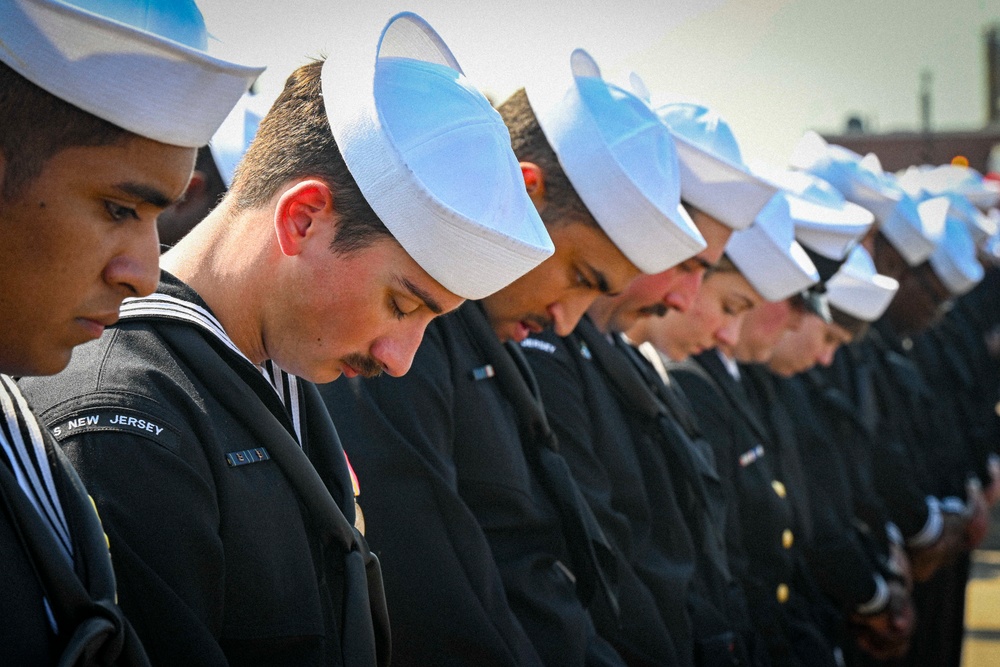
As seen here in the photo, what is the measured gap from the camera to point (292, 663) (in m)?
2.09

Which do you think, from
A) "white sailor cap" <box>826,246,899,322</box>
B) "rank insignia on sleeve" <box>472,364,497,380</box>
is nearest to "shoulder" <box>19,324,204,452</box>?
"rank insignia on sleeve" <box>472,364,497,380</box>

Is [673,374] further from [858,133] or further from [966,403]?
[858,133]

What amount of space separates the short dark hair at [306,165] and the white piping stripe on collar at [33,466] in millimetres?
691

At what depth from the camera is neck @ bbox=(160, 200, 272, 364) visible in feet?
7.33

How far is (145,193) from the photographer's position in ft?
5.62

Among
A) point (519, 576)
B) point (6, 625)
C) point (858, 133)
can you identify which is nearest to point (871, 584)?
point (519, 576)

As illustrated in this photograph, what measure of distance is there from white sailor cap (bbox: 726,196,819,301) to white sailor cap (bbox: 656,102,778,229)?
688 mm

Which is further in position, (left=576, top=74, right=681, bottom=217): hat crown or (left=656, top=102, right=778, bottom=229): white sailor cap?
(left=656, top=102, right=778, bottom=229): white sailor cap

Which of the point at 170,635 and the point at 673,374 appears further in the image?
the point at 673,374

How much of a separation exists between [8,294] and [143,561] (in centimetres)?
49

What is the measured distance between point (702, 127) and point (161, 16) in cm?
268

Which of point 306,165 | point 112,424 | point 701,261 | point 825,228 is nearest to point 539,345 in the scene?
point 701,261

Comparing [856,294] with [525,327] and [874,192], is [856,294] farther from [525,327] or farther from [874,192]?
[525,327]

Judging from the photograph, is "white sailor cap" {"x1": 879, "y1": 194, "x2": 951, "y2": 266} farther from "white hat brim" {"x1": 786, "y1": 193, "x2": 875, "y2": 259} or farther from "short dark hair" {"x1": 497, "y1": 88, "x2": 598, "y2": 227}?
"short dark hair" {"x1": 497, "y1": 88, "x2": 598, "y2": 227}
